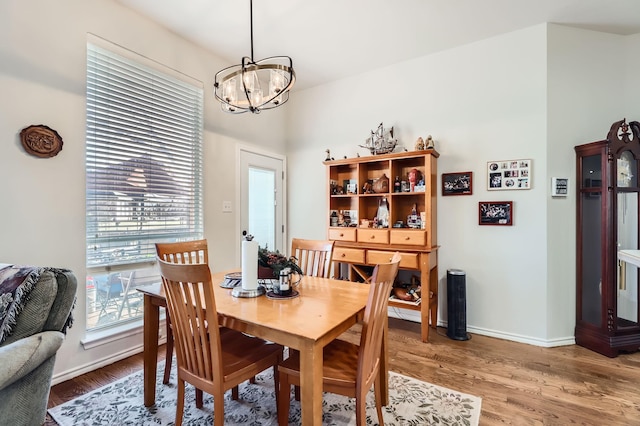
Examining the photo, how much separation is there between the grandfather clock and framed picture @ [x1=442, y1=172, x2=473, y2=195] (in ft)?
3.04

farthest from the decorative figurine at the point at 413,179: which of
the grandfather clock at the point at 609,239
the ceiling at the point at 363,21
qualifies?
the grandfather clock at the point at 609,239

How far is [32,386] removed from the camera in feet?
4.20

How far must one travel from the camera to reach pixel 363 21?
2.71 metres

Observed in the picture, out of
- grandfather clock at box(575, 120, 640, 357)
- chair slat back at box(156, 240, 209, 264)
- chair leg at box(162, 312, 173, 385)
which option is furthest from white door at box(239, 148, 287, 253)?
grandfather clock at box(575, 120, 640, 357)

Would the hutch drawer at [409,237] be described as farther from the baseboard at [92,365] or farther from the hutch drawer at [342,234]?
the baseboard at [92,365]

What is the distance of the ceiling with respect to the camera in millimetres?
2467

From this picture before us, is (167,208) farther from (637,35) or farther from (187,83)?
(637,35)

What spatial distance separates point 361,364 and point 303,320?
0.33 metres

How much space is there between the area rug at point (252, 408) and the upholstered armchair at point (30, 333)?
60 cm

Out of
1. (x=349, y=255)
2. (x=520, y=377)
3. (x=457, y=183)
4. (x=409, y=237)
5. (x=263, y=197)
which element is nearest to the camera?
(x=520, y=377)

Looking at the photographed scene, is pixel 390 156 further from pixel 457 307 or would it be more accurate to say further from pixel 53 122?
pixel 53 122

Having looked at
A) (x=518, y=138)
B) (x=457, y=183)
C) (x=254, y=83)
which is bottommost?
(x=457, y=183)

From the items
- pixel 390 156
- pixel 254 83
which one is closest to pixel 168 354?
pixel 254 83

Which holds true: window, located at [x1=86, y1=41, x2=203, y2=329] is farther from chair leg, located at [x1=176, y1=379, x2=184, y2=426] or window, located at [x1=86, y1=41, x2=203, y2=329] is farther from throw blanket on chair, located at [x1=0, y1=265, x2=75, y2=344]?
chair leg, located at [x1=176, y1=379, x2=184, y2=426]
